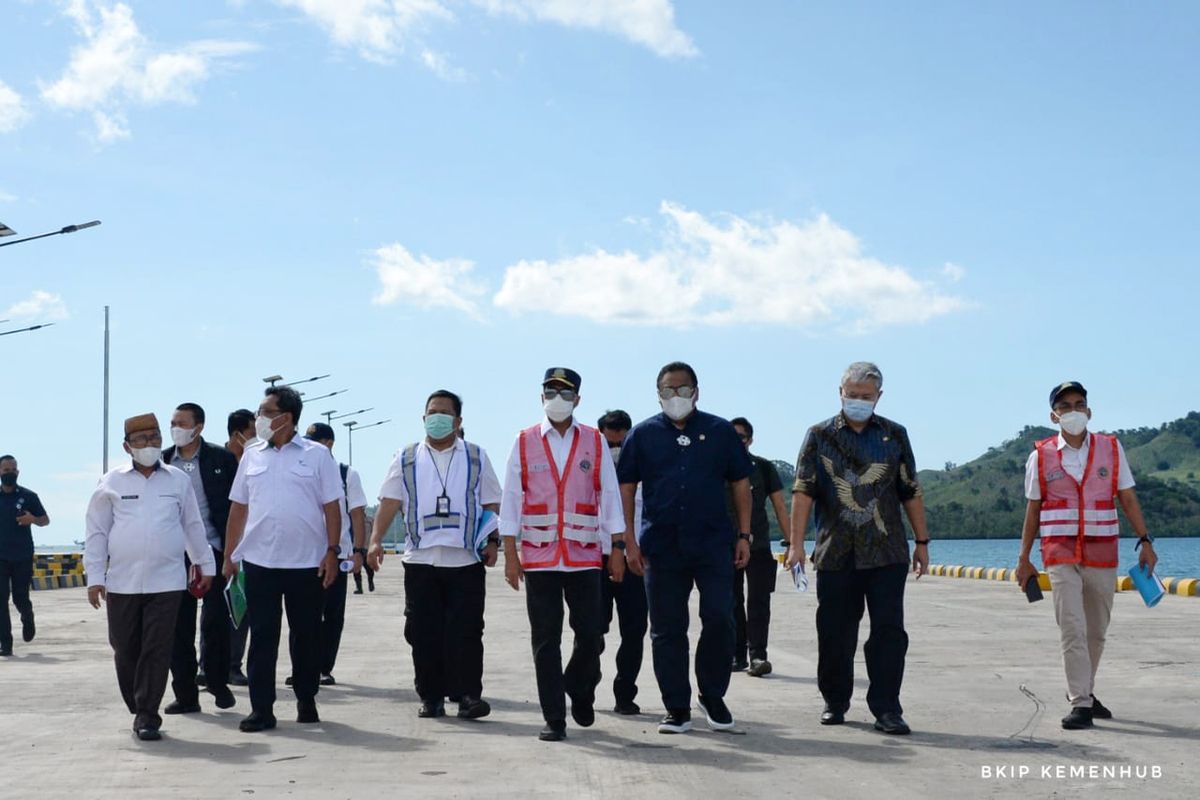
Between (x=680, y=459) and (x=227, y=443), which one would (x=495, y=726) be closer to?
(x=680, y=459)

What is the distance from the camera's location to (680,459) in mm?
8922

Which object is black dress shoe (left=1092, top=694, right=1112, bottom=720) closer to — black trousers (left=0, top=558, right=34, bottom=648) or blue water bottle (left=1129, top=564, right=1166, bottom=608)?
blue water bottle (left=1129, top=564, right=1166, bottom=608)

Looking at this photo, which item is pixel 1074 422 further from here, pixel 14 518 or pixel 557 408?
pixel 14 518

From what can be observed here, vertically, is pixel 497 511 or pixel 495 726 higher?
pixel 497 511

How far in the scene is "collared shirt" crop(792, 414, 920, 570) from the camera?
8.94m

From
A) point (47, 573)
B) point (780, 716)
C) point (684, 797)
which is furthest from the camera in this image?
point (47, 573)

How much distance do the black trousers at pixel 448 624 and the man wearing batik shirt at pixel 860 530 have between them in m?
1.98

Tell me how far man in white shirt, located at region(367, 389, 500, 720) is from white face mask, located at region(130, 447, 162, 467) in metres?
1.35

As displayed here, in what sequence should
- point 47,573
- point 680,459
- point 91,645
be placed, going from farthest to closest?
point 47,573
point 91,645
point 680,459

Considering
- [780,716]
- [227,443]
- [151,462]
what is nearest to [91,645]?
[227,443]

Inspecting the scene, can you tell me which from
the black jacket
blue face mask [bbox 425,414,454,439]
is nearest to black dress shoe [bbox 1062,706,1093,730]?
blue face mask [bbox 425,414,454,439]

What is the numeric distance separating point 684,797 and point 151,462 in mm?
4187

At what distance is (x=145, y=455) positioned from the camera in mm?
9367

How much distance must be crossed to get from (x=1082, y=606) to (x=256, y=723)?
4.78 meters
